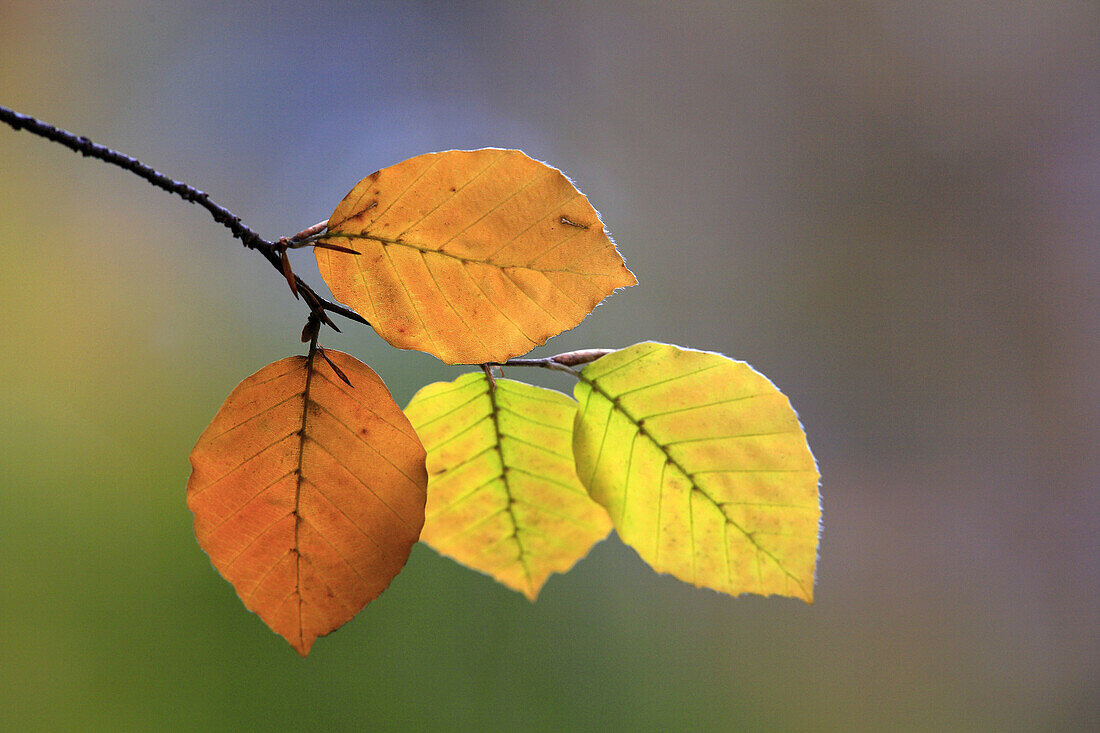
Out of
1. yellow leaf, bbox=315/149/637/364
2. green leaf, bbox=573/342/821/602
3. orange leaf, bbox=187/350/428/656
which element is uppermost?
yellow leaf, bbox=315/149/637/364

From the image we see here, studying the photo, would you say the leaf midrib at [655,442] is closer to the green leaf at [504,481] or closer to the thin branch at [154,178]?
the green leaf at [504,481]

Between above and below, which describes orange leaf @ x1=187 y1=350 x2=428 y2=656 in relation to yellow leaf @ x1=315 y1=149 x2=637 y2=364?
below

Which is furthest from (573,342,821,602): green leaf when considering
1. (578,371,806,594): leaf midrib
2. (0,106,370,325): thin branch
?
(0,106,370,325): thin branch

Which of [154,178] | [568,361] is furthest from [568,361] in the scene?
[154,178]

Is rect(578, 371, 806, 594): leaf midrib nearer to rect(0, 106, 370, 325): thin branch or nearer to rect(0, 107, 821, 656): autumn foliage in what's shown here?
rect(0, 107, 821, 656): autumn foliage

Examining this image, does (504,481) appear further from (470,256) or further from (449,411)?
(470,256)

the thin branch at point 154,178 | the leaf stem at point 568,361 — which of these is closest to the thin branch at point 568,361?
the leaf stem at point 568,361
